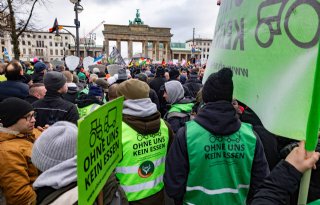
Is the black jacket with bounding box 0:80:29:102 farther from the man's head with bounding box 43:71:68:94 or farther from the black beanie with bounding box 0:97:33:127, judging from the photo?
the black beanie with bounding box 0:97:33:127

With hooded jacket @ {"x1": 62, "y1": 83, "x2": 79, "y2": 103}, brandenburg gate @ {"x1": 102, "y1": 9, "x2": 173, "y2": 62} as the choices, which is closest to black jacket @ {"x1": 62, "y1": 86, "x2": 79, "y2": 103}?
hooded jacket @ {"x1": 62, "y1": 83, "x2": 79, "y2": 103}

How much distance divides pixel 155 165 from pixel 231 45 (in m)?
1.49

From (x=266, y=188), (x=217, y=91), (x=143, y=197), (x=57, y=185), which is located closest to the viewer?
(x=266, y=188)

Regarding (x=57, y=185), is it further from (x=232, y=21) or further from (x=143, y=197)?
(x=232, y=21)

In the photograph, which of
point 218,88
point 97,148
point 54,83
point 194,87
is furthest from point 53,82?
point 194,87

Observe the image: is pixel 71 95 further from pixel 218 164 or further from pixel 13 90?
pixel 218 164

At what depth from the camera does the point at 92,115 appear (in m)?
1.42

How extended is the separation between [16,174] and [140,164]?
3.48 feet

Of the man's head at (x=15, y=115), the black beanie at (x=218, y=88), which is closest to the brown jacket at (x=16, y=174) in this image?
the man's head at (x=15, y=115)

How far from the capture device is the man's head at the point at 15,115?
255cm

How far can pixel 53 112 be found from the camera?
3502 mm

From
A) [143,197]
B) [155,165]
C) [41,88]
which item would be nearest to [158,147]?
[155,165]

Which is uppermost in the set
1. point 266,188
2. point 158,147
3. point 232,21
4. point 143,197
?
point 232,21

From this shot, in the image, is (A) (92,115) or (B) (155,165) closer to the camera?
(A) (92,115)
